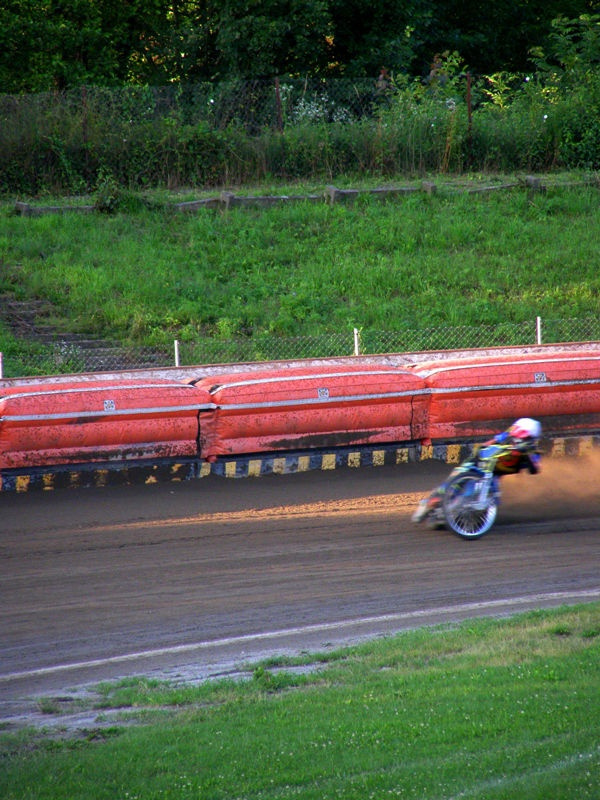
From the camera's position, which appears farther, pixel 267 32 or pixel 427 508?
pixel 267 32

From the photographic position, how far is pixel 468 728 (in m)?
5.91

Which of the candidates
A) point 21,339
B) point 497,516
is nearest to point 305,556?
point 497,516

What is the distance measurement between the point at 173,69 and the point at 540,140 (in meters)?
13.7

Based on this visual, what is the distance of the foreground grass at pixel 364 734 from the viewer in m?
5.19

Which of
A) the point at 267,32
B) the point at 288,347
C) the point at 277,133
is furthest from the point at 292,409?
the point at 267,32

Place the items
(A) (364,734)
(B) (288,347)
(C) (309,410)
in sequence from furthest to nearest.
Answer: (B) (288,347), (C) (309,410), (A) (364,734)

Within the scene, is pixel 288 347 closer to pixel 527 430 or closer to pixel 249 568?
pixel 527 430

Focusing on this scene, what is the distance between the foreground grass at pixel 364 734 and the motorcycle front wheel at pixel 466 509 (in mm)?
3182

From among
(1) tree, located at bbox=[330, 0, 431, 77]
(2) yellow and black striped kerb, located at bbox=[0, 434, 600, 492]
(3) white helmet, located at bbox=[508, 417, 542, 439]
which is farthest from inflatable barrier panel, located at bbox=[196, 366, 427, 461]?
(1) tree, located at bbox=[330, 0, 431, 77]

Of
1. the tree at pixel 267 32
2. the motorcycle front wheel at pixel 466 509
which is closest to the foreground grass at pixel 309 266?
the motorcycle front wheel at pixel 466 509

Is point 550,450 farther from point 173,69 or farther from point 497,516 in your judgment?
point 173,69

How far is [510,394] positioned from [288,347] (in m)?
5.21

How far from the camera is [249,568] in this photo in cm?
1055

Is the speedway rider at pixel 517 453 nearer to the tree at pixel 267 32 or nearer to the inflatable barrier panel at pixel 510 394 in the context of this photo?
the inflatable barrier panel at pixel 510 394
